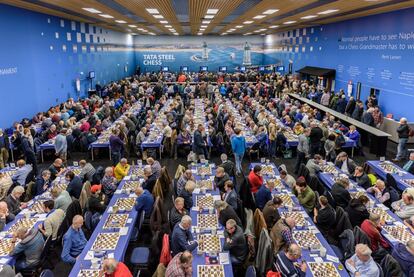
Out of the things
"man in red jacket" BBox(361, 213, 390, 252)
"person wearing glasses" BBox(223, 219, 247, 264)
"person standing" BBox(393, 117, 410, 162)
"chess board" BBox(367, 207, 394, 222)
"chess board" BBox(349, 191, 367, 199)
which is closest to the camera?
"person wearing glasses" BBox(223, 219, 247, 264)

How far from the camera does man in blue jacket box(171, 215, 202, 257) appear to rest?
5.79m

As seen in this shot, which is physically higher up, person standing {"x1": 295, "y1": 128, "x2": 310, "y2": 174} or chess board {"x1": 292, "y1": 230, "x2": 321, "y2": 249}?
person standing {"x1": 295, "y1": 128, "x2": 310, "y2": 174}

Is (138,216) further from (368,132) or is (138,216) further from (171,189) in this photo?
(368,132)

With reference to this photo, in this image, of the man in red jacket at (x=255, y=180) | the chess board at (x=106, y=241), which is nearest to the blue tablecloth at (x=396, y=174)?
the man in red jacket at (x=255, y=180)

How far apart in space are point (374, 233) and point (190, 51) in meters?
35.0

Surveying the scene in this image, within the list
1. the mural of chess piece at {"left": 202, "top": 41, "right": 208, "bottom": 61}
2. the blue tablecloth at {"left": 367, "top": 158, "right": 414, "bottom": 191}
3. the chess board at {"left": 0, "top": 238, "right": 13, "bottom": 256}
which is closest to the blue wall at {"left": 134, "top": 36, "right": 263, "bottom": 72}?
the mural of chess piece at {"left": 202, "top": 41, "right": 208, "bottom": 61}

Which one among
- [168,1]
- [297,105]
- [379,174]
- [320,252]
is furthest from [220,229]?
[297,105]

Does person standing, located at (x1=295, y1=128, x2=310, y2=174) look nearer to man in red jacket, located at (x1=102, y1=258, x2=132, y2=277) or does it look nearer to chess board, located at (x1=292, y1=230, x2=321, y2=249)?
chess board, located at (x1=292, y1=230, x2=321, y2=249)

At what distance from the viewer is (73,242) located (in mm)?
6012

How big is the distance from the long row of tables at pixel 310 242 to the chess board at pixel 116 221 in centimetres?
309

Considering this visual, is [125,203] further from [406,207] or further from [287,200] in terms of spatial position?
[406,207]

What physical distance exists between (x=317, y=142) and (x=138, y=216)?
6803mm

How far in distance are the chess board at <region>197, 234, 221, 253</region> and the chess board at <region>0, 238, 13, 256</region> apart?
10.3 feet

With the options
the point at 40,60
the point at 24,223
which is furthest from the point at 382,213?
the point at 40,60
